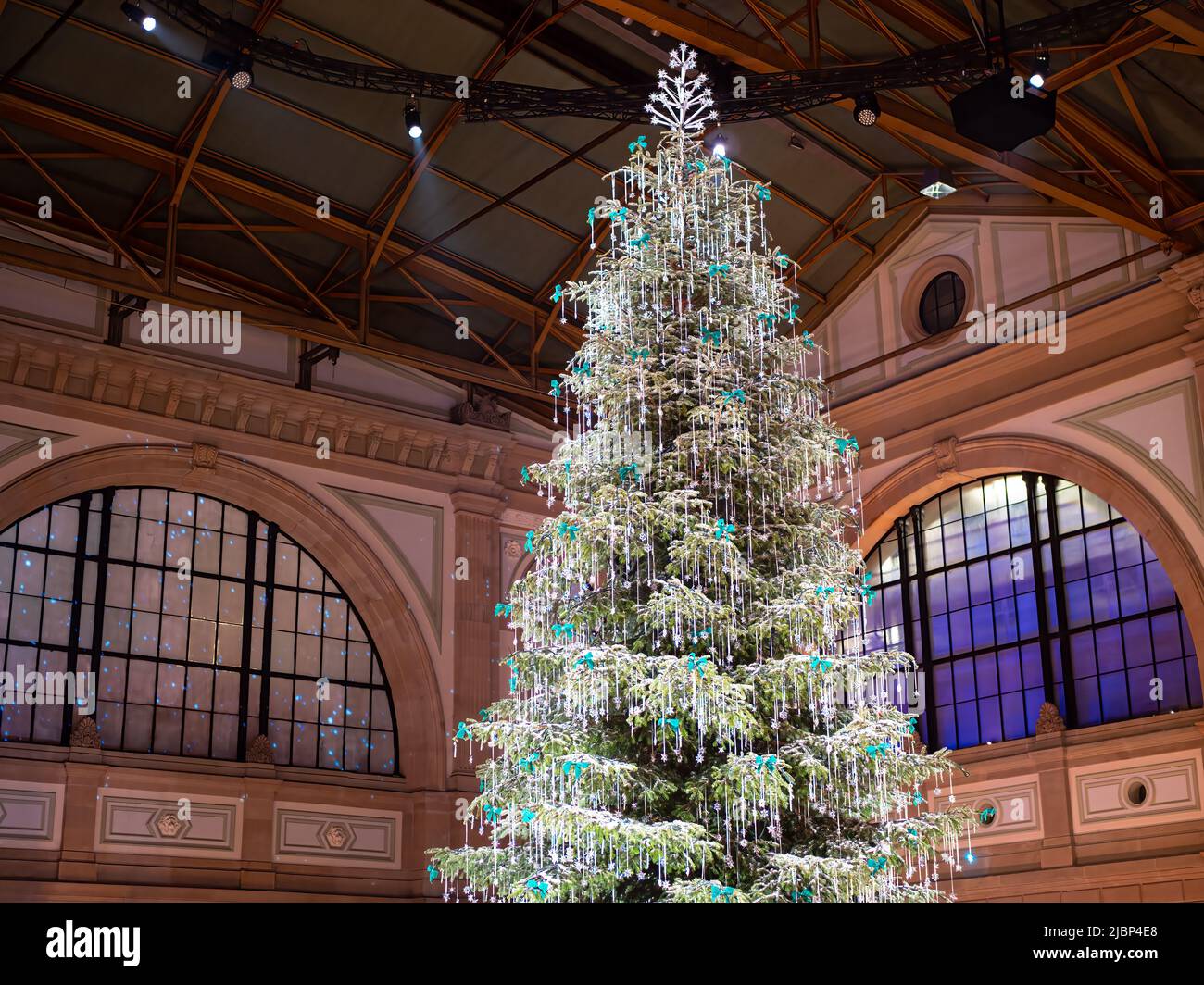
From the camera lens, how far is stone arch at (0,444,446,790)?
18.4 meters

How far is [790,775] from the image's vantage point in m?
9.63

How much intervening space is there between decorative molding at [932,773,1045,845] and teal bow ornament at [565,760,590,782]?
909 centimetres

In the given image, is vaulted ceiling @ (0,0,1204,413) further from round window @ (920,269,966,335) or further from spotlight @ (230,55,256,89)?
spotlight @ (230,55,256,89)

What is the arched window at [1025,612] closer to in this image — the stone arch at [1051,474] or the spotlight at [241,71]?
the stone arch at [1051,474]

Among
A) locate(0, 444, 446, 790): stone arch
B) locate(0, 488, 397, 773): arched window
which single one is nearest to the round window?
locate(0, 444, 446, 790): stone arch

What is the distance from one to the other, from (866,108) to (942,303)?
6.40 m

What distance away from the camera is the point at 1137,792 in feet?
53.0

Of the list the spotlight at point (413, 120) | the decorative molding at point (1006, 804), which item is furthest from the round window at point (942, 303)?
the spotlight at point (413, 120)

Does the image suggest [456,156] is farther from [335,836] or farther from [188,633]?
[335,836]

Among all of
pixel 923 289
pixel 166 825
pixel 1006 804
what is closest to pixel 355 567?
pixel 166 825

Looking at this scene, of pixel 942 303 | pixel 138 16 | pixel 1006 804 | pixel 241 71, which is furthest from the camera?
pixel 942 303

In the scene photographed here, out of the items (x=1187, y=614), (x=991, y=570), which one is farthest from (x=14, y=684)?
(x=1187, y=614)

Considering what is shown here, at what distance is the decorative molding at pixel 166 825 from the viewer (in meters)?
16.5
